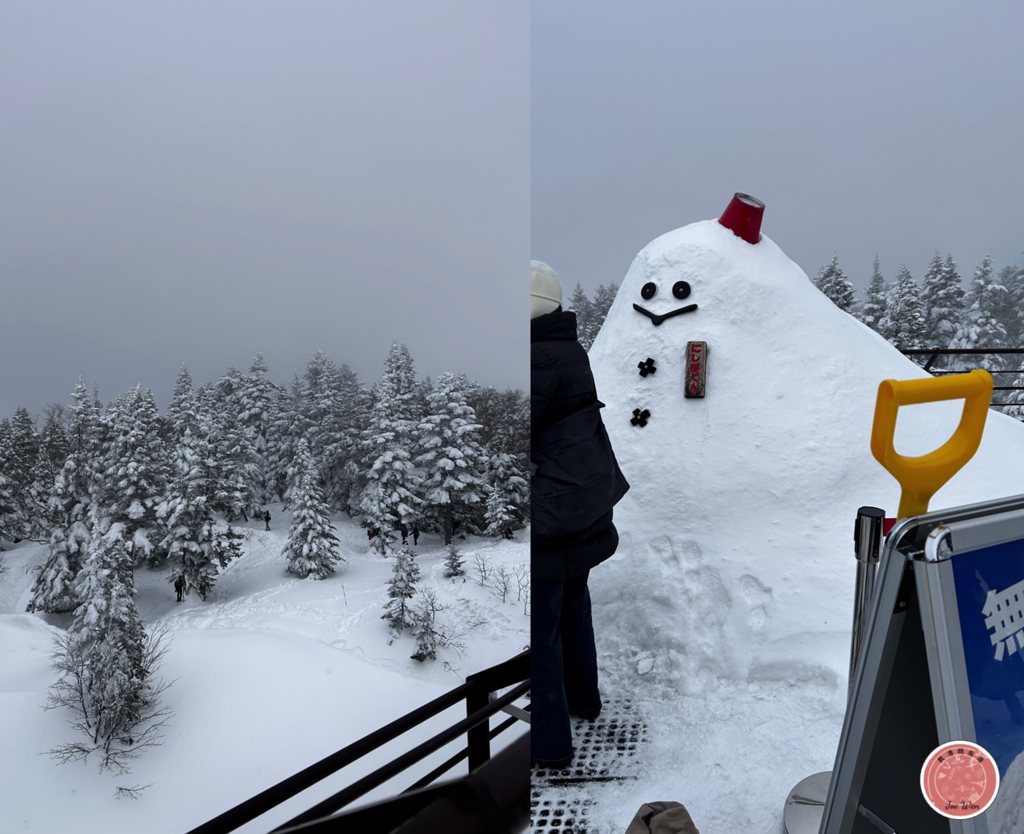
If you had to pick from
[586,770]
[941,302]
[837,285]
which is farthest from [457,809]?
[941,302]

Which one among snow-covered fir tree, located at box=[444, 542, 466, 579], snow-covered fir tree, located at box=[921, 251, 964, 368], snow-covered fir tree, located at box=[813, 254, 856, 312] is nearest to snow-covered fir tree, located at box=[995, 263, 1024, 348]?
snow-covered fir tree, located at box=[921, 251, 964, 368]

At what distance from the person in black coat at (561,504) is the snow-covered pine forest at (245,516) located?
525mm

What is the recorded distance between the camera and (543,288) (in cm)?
101

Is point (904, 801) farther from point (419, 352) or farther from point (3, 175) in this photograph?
point (3, 175)

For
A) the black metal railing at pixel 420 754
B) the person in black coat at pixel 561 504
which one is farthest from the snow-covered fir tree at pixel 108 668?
the person in black coat at pixel 561 504

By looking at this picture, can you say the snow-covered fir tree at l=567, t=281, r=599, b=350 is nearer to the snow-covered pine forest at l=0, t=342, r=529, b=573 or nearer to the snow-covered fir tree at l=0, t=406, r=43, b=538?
the snow-covered pine forest at l=0, t=342, r=529, b=573

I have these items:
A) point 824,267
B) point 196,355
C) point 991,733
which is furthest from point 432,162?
point 824,267

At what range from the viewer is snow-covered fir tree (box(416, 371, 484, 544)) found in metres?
0.68

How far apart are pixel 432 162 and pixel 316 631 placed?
54 cm

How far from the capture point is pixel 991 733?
1.02m

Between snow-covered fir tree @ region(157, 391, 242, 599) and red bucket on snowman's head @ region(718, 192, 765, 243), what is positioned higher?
red bucket on snowman's head @ region(718, 192, 765, 243)

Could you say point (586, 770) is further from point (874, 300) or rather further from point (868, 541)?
point (874, 300)

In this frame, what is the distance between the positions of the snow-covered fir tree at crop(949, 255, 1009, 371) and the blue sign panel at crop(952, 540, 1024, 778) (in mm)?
10844

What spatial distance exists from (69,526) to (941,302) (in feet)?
42.4
